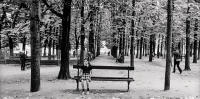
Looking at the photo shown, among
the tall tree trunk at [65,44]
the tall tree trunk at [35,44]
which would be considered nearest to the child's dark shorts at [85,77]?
the tall tree trunk at [35,44]

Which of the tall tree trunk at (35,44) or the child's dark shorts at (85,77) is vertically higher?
the tall tree trunk at (35,44)

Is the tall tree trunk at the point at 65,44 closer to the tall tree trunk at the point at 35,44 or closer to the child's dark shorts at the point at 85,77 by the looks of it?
the tall tree trunk at the point at 35,44

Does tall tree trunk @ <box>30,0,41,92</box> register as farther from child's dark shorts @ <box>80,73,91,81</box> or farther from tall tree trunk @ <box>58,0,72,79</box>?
tall tree trunk @ <box>58,0,72,79</box>

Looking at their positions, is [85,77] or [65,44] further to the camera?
[65,44]

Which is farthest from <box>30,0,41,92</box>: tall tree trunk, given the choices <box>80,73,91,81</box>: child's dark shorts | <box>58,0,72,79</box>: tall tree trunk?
<box>58,0,72,79</box>: tall tree trunk

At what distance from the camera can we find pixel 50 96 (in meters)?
12.2

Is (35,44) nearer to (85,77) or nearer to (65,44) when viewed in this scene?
(85,77)

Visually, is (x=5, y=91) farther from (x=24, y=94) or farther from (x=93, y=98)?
(x=93, y=98)

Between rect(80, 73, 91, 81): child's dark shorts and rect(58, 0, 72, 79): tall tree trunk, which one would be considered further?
rect(58, 0, 72, 79): tall tree trunk

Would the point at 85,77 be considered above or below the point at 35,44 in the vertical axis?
below

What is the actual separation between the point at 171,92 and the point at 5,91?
21.6ft

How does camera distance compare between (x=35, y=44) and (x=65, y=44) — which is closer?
(x=35, y=44)

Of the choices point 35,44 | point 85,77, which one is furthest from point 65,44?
point 85,77

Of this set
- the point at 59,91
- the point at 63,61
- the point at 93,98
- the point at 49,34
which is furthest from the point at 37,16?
the point at 49,34
